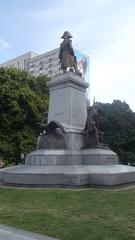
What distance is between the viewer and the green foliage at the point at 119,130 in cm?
3662

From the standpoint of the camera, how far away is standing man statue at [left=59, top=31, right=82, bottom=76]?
16969 millimetres

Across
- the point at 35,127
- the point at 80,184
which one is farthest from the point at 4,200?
the point at 35,127

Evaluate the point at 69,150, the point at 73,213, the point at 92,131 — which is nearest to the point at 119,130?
the point at 92,131

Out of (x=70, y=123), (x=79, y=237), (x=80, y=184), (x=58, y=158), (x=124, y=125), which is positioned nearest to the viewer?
(x=79, y=237)

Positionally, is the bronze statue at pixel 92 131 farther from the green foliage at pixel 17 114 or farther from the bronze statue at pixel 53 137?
the green foliage at pixel 17 114

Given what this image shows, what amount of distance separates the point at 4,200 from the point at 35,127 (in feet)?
69.7

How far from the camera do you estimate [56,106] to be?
16.2 m

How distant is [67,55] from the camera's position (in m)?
17.1

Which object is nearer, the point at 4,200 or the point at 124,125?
the point at 4,200

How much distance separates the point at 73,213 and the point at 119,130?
30.1 m

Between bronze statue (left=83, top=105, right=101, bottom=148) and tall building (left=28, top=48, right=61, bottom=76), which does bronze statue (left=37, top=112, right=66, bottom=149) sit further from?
tall building (left=28, top=48, right=61, bottom=76)

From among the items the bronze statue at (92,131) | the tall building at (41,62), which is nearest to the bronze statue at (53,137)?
the bronze statue at (92,131)

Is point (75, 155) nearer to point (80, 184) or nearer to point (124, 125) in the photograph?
point (80, 184)

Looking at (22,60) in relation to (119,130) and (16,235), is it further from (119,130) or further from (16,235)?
(16,235)
